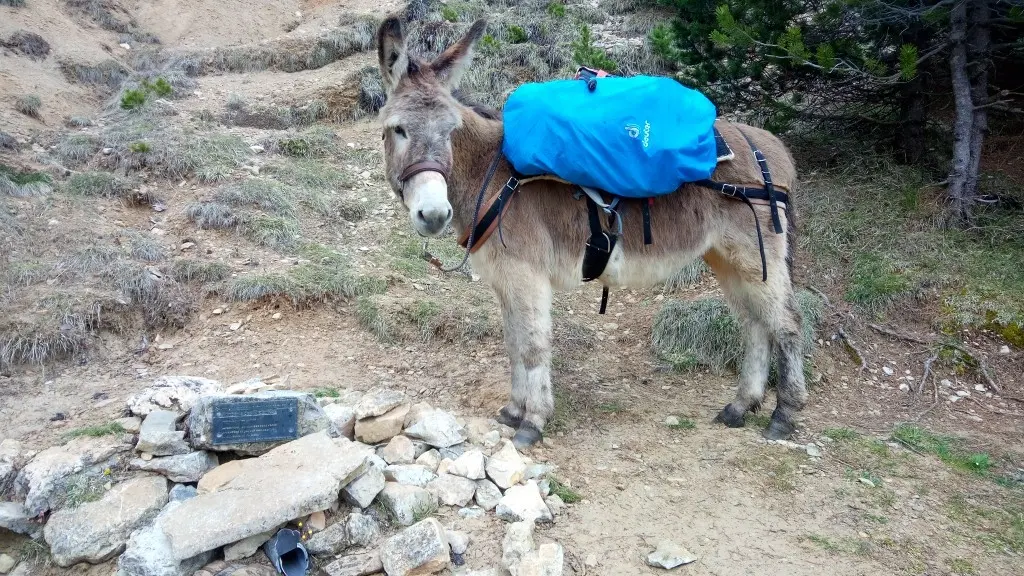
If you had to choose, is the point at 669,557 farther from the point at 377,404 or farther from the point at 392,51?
the point at 392,51

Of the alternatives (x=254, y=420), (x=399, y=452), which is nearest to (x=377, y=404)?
(x=399, y=452)

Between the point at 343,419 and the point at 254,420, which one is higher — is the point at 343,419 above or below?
below

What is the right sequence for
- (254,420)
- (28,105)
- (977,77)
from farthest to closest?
1. (28,105)
2. (977,77)
3. (254,420)

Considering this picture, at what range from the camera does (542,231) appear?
4.18 m

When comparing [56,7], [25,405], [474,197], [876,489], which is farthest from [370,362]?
[56,7]

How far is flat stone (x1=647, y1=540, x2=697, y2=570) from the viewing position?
10.1 feet

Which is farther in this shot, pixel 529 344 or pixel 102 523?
pixel 529 344

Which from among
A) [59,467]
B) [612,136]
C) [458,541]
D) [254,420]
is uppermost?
[612,136]

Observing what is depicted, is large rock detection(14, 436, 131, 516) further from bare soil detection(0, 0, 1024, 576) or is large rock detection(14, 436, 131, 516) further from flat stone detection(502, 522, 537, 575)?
flat stone detection(502, 522, 537, 575)

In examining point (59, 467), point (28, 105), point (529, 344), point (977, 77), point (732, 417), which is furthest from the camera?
point (28, 105)

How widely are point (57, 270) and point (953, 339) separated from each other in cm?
847

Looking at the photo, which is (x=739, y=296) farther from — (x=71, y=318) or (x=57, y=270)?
(x=57, y=270)

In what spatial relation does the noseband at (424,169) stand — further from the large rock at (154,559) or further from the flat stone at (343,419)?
Result: the large rock at (154,559)

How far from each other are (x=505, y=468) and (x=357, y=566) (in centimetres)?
106
